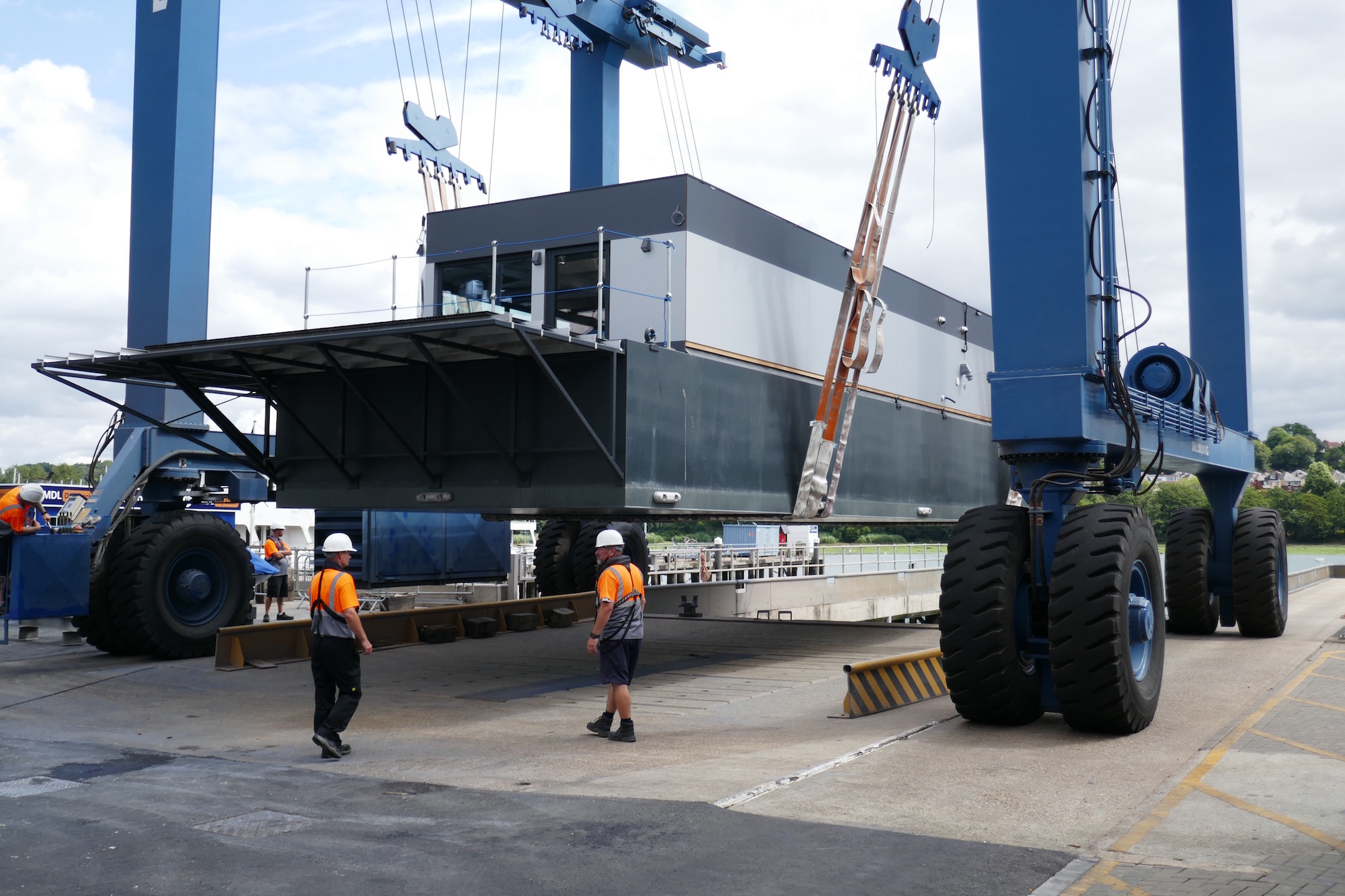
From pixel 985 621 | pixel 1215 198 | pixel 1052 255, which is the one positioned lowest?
pixel 985 621

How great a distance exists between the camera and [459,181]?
1752 cm

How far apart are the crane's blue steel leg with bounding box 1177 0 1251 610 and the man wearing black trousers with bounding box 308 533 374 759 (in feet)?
41.3

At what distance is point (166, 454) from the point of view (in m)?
15.2

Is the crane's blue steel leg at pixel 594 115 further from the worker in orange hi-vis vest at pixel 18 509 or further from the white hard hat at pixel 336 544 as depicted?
the white hard hat at pixel 336 544

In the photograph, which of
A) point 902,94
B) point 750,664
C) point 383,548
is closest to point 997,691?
point 750,664

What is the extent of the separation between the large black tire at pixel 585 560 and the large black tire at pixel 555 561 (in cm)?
19

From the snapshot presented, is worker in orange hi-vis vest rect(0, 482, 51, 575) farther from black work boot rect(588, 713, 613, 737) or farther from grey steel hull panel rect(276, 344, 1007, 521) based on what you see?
black work boot rect(588, 713, 613, 737)

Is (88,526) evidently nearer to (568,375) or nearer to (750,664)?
(568,375)

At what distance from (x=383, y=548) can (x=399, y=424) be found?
618 centimetres

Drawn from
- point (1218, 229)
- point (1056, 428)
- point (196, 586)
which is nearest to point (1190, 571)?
point (1218, 229)

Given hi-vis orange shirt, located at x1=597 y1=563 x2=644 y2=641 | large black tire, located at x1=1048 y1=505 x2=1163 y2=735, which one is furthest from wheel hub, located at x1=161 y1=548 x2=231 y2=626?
large black tire, located at x1=1048 y1=505 x2=1163 y2=735

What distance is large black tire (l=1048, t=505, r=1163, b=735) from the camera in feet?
27.3

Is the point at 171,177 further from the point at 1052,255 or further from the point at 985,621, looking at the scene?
the point at 985,621

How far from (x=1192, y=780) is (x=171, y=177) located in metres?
14.8
